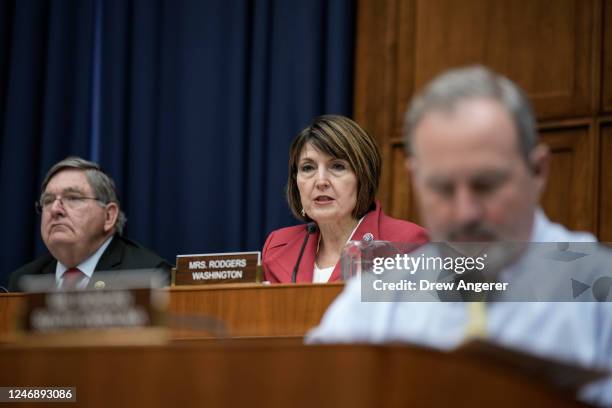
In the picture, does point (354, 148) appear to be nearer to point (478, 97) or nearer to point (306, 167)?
point (306, 167)

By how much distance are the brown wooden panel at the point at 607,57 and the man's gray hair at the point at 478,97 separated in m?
2.63

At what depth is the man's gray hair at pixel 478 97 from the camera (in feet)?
5.01

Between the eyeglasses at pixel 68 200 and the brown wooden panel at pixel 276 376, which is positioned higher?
the eyeglasses at pixel 68 200

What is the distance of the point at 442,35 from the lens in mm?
4465

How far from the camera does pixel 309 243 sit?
3.57 m

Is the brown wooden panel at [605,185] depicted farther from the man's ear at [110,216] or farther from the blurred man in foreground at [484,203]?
the blurred man in foreground at [484,203]

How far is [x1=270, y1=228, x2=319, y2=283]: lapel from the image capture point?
341 centimetres

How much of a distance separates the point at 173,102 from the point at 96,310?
339cm

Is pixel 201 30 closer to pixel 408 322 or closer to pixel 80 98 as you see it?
pixel 80 98

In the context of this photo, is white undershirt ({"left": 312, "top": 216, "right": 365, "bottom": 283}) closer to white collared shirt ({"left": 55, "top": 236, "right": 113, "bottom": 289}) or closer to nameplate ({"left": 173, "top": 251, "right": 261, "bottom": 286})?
nameplate ({"left": 173, "top": 251, "right": 261, "bottom": 286})

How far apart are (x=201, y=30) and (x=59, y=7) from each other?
833mm

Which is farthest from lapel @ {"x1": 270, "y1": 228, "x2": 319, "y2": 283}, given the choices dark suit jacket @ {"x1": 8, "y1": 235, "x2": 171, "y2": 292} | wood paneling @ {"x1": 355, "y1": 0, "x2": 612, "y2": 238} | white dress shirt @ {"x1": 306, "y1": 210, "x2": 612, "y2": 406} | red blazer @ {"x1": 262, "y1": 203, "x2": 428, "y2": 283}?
white dress shirt @ {"x1": 306, "y1": 210, "x2": 612, "y2": 406}

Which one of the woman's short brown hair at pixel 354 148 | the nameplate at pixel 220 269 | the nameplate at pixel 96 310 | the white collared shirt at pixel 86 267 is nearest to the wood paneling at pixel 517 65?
the woman's short brown hair at pixel 354 148

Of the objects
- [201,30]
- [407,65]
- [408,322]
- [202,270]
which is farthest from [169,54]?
[408,322]
